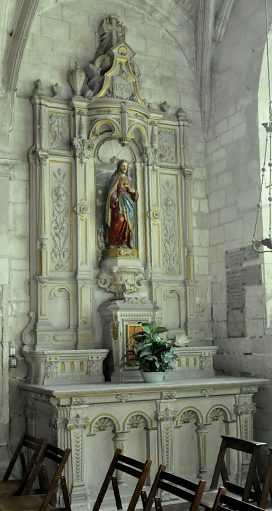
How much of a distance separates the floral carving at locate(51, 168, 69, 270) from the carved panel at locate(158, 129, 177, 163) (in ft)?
5.59

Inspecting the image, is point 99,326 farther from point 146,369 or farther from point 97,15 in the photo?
point 97,15

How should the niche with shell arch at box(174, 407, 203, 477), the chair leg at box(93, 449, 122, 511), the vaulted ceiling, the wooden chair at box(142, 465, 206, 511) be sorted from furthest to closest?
the vaulted ceiling
the niche with shell arch at box(174, 407, 203, 477)
the chair leg at box(93, 449, 122, 511)
the wooden chair at box(142, 465, 206, 511)

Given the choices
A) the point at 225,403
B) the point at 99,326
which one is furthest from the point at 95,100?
the point at 225,403

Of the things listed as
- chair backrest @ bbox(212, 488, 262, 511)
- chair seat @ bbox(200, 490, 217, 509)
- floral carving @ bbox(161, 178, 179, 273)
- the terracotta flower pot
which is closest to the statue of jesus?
floral carving @ bbox(161, 178, 179, 273)

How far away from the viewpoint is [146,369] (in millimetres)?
7871

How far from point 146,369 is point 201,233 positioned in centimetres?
277

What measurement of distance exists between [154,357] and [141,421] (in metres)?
0.80

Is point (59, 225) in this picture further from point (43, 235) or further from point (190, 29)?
point (190, 29)

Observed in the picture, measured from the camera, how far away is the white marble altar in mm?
6875

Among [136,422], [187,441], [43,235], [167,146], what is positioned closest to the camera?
[136,422]

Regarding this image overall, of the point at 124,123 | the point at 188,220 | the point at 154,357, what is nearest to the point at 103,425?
the point at 154,357

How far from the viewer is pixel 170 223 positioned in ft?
31.7

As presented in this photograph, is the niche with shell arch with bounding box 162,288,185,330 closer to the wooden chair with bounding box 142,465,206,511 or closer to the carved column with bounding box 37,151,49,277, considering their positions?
the carved column with bounding box 37,151,49,277

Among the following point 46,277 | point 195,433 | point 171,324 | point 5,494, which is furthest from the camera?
point 171,324
